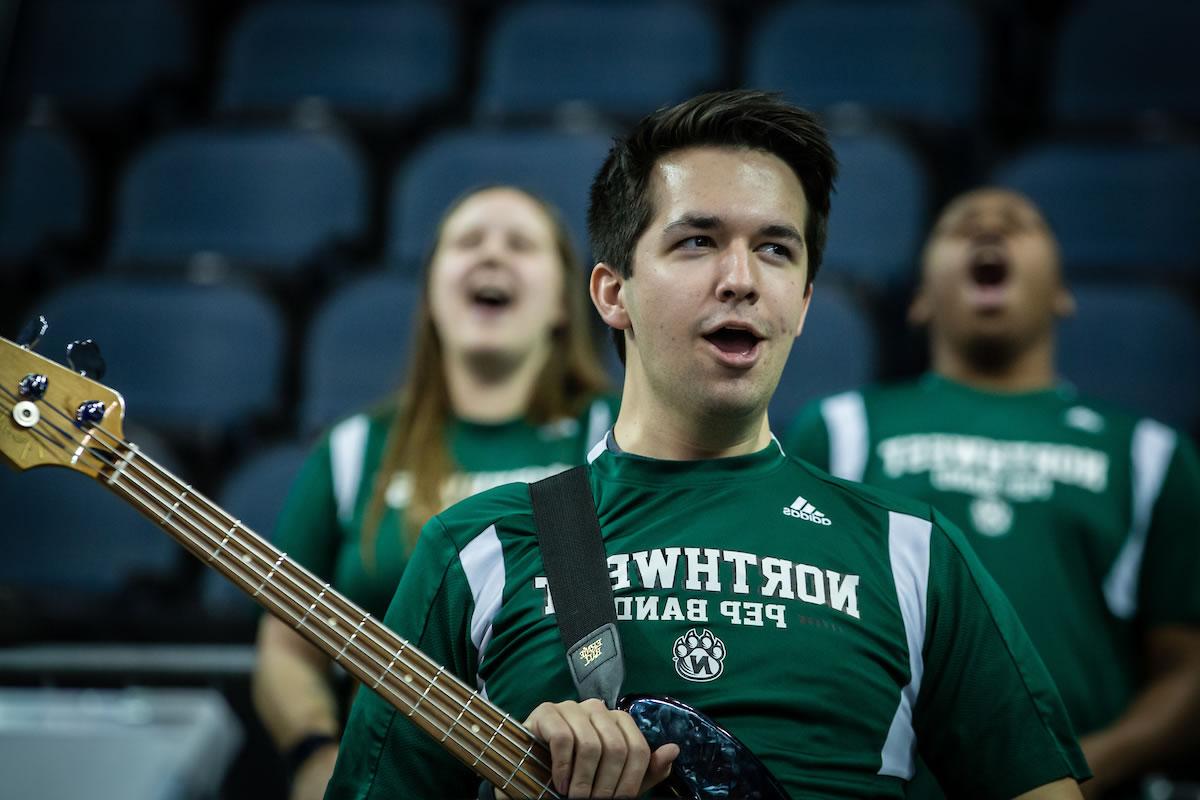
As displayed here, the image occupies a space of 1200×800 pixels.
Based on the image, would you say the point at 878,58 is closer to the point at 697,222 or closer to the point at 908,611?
the point at 697,222

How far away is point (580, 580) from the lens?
1.64 m

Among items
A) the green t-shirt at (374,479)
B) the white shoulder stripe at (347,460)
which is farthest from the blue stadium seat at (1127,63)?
the white shoulder stripe at (347,460)

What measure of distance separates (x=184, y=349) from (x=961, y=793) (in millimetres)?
3222

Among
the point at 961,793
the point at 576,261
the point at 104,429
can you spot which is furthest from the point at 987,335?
the point at 104,429

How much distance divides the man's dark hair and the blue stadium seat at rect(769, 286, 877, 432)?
82.5 inches

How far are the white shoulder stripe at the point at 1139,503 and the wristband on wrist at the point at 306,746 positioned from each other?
4.93 ft

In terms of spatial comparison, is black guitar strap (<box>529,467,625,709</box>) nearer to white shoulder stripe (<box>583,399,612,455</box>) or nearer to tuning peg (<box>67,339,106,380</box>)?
tuning peg (<box>67,339,106,380</box>)

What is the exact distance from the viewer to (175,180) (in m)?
4.78

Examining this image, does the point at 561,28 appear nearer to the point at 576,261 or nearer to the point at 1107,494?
the point at 576,261

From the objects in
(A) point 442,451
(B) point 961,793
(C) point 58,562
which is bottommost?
(C) point 58,562

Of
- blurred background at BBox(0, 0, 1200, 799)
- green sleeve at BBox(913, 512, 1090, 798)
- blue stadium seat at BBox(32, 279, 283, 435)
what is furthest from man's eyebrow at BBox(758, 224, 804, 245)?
blue stadium seat at BBox(32, 279, 283, 435)

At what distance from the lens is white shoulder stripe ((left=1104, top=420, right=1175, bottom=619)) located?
2.74 meters

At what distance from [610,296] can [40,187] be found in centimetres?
368

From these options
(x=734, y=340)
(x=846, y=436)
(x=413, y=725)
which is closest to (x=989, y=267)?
(x=846, y=436)
